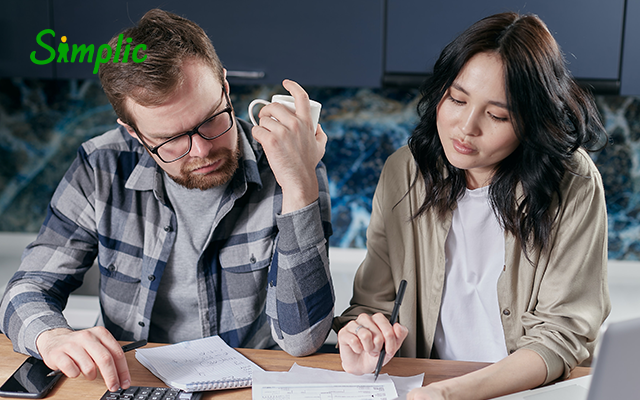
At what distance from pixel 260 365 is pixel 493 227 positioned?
63 cm

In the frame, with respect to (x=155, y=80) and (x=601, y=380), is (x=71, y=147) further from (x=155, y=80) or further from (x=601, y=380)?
(x=601, y=380)

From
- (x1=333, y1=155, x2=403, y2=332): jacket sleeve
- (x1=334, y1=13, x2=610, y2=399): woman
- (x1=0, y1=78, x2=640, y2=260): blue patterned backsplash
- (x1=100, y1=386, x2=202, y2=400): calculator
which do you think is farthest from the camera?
(x1=0, y1=78, x2=640, y2=260): blue patterned backsplash

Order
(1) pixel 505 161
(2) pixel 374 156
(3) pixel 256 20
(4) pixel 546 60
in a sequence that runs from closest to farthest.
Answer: (4) pixel 546 60
(1) pixel 505 161
(3) pixel 256 20
(2) pixel 374 156

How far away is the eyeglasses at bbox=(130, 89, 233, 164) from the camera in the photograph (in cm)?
112

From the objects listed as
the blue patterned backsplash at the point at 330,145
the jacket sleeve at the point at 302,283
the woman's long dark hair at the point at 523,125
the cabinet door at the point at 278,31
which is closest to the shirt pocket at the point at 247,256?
the jacket sleeve at the point at 302,283

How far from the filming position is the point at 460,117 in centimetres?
107

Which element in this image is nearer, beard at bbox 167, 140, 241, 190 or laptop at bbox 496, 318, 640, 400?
laptop at bbox 496, 318, 640, 400

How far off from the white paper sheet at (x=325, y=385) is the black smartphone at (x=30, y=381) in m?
0.36

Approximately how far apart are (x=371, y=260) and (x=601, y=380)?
2.47 feet

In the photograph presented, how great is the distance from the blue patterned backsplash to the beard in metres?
1.16

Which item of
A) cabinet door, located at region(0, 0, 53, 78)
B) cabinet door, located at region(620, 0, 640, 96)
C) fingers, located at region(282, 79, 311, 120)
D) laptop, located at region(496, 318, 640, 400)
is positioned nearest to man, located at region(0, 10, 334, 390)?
fingers, located at region(282, 79, 311, 120)

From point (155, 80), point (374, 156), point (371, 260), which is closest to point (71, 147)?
point (374, 156)

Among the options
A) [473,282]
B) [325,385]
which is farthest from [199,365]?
[473,282]

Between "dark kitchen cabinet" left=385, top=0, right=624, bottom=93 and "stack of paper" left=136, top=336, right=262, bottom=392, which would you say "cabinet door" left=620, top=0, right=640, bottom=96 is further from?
"stack of paper" left=136, top=336, right=262, bottom=392
